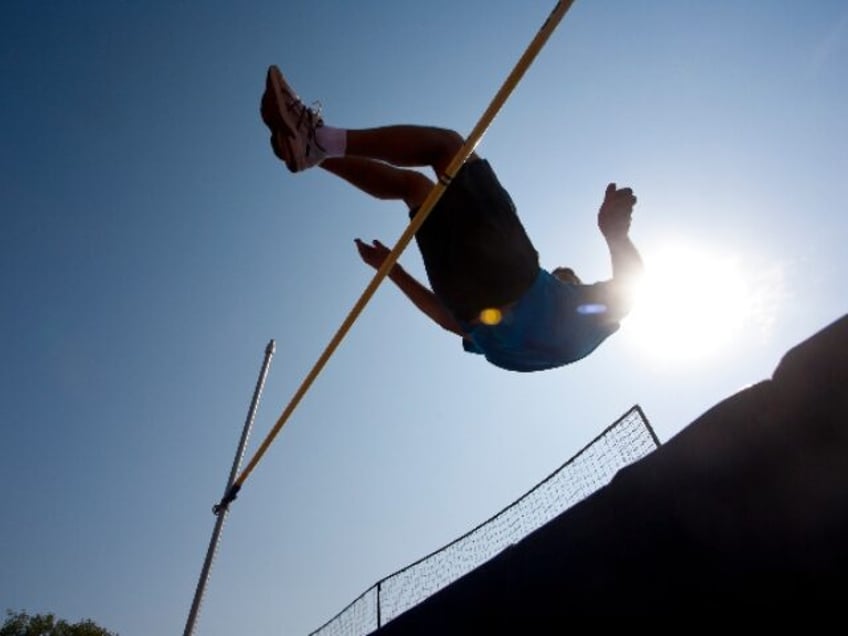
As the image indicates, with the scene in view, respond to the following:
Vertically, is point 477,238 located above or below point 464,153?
below

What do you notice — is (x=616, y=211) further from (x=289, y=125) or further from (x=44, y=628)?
(x=44, y=628)

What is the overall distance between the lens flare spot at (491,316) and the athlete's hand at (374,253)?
0.98m

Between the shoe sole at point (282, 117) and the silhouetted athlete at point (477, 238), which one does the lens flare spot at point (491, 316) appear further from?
the shoe sole at point (282, 117)

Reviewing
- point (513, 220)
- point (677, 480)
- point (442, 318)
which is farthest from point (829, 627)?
point (442, 318)

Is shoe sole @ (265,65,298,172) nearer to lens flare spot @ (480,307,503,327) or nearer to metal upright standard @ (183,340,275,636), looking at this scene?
lens flare spot @ (480,307,503,327)

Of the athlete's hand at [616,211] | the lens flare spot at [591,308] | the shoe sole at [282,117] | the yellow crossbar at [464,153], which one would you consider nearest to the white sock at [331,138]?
the shoe sole at [282,117]

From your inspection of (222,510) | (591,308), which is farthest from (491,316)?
(222,510)

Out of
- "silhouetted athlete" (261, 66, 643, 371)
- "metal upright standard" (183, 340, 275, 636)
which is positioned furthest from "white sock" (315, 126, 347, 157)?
"metal upright standard" (183, 340, 275, 636)

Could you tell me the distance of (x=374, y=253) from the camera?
3.24m

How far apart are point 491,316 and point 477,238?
16.7 inches

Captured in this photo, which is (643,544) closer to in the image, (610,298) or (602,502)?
(602,502)

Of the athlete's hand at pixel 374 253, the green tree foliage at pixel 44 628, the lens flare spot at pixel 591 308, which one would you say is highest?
the green tree foliage at pixel 44 628

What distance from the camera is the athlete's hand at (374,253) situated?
3.23 m

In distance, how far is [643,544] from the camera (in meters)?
1.32
